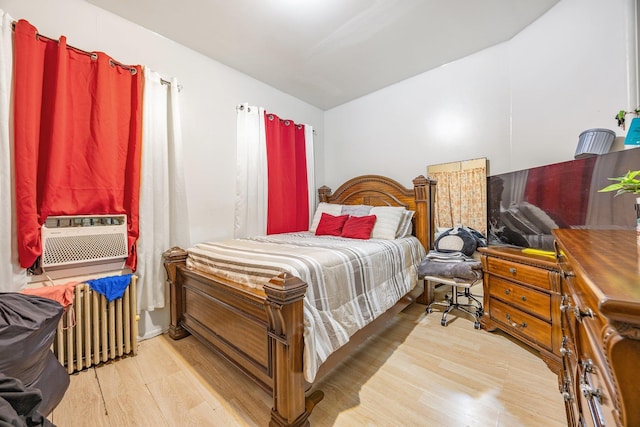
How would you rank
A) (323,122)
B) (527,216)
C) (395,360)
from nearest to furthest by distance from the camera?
(395,360) < (527,216) < (323,122)

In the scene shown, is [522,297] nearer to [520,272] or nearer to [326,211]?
[520,272]

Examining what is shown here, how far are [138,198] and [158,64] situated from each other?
4.19 feet

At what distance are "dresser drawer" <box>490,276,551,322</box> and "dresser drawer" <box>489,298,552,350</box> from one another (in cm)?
4

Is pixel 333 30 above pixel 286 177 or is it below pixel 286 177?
above

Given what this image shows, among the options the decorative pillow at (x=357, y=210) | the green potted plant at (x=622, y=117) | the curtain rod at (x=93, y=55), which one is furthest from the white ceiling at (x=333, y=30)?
the decorative pillow at (x=357, y=210)

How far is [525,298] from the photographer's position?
1852 millimetres

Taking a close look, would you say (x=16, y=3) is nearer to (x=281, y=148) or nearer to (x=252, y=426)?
(x=281, y=148)

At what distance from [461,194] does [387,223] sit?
33.8 inches

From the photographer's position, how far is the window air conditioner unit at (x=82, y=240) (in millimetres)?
1753

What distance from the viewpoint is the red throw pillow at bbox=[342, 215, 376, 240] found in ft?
8.95

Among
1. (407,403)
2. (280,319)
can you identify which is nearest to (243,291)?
(280,319)

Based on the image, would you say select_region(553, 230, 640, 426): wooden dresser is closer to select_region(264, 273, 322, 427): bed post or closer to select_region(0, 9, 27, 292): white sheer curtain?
select_region(264, 273, 322, 427): bed post

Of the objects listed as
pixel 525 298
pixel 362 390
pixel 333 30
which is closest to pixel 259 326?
pixel 362 390

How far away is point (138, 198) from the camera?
7.00ft
